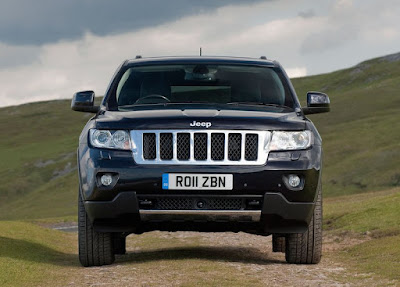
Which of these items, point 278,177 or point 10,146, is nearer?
point 278,177

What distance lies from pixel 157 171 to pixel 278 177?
53.1 inches

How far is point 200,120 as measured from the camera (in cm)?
955

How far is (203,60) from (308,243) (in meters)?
2.84

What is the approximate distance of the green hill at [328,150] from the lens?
71438mm

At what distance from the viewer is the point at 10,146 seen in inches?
5359

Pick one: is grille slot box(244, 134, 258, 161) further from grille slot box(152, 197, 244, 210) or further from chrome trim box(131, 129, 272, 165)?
grille slot box(152, 197, 244, 210)

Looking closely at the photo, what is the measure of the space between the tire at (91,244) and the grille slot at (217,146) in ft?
5.78

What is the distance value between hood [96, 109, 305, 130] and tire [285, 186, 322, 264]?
3.48ft

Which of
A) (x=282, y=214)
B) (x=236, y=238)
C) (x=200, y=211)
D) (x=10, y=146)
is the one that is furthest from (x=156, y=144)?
(x=10, y=146)

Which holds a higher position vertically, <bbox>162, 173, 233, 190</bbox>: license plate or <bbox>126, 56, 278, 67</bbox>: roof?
<bbox>126, 56, 278, 67</bbox>: roof

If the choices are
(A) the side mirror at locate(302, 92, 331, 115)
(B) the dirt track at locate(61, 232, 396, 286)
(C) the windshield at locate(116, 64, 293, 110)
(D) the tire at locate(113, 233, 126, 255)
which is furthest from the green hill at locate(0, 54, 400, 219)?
(A) the side mirror at locate(302, 92, 331, 115)

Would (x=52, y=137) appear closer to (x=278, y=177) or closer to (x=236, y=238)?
(x=236, y=238)

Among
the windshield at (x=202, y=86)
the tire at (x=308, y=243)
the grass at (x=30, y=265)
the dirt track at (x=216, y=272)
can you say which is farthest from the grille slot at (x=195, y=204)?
the windshield at (x=202, y=86)

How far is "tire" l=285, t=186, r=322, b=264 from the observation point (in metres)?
10.3
